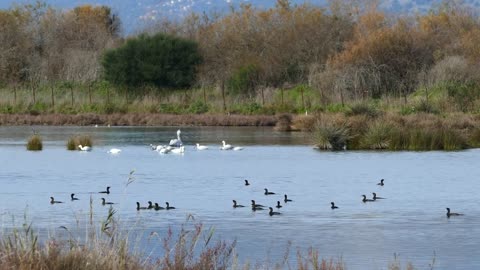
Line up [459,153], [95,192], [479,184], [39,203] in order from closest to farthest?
[39,203] < [95,192] < [479,184] < [459,153]

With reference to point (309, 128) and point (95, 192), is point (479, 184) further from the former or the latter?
point (309, 128)

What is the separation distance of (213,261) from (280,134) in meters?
34.0

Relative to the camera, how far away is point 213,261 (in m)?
11.5

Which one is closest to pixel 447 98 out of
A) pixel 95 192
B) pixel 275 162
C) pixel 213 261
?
pixel 275 162

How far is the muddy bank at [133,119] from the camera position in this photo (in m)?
51.2

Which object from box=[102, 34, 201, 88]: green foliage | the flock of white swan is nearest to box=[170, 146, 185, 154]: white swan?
the flock of white swan

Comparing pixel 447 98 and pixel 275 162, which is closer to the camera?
pixel 275 162

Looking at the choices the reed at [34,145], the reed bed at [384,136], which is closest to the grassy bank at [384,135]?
the reed bed at [384,136]

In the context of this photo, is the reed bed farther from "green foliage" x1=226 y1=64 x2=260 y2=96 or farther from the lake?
"green foliage" x1=226 y1=64 x2=260 y2=96

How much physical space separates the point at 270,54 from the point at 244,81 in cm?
530

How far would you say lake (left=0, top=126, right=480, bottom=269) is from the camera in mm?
16047

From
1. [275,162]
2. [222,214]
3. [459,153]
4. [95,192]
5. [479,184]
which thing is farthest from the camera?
[459,153]

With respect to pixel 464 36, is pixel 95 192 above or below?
below

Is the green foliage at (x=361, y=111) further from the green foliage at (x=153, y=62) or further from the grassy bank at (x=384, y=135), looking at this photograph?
the green foliage at (x=153, y=62)
